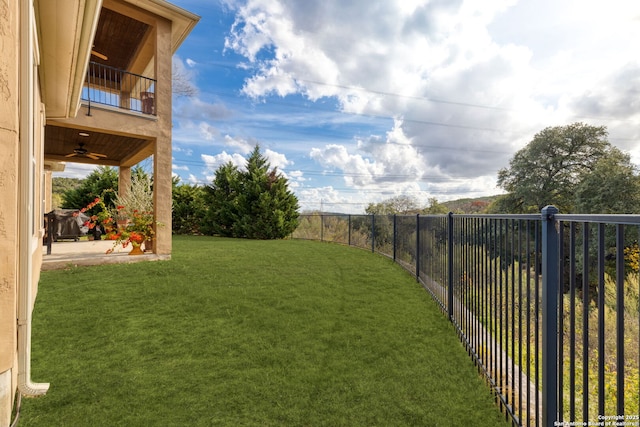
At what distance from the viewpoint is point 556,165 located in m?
24.0

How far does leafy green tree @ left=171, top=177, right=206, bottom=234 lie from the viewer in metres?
15.5

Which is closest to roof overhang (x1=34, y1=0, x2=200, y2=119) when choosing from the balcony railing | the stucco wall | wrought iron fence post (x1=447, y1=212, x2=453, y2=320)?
the stucco wall

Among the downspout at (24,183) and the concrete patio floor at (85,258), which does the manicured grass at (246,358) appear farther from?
the concrete patio floor at (85,258)

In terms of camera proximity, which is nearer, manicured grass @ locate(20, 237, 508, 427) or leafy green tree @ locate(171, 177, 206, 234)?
manicured grass @ locate(20, 237, 508, 427)

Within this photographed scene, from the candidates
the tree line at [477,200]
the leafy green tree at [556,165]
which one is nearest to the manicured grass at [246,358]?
the tree line at [477,200]

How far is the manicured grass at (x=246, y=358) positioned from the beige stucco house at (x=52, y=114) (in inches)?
15.9

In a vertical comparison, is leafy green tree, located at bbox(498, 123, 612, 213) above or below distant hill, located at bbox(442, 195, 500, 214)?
above

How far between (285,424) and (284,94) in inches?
1509

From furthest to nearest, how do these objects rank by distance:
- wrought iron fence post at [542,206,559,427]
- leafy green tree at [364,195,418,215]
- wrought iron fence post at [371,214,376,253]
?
1. leafy green tree at [364,195,418,215]
2. wrought iron fence post at [371,214,376,253]
3. wrought iron fence post at [542,206,559,427]

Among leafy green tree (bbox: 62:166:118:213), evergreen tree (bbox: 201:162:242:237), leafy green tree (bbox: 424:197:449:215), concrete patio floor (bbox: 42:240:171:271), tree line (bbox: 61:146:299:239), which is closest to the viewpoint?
concrete patio floor (bbox: 42:240:171:271)

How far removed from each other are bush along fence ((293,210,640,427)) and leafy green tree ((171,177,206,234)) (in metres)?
12.5

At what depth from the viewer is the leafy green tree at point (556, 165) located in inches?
914

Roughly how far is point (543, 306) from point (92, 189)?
49.8 ft

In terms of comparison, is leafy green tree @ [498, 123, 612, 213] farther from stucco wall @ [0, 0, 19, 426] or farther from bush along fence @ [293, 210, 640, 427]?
stucco wall @ [0, 0, 19, 426]
